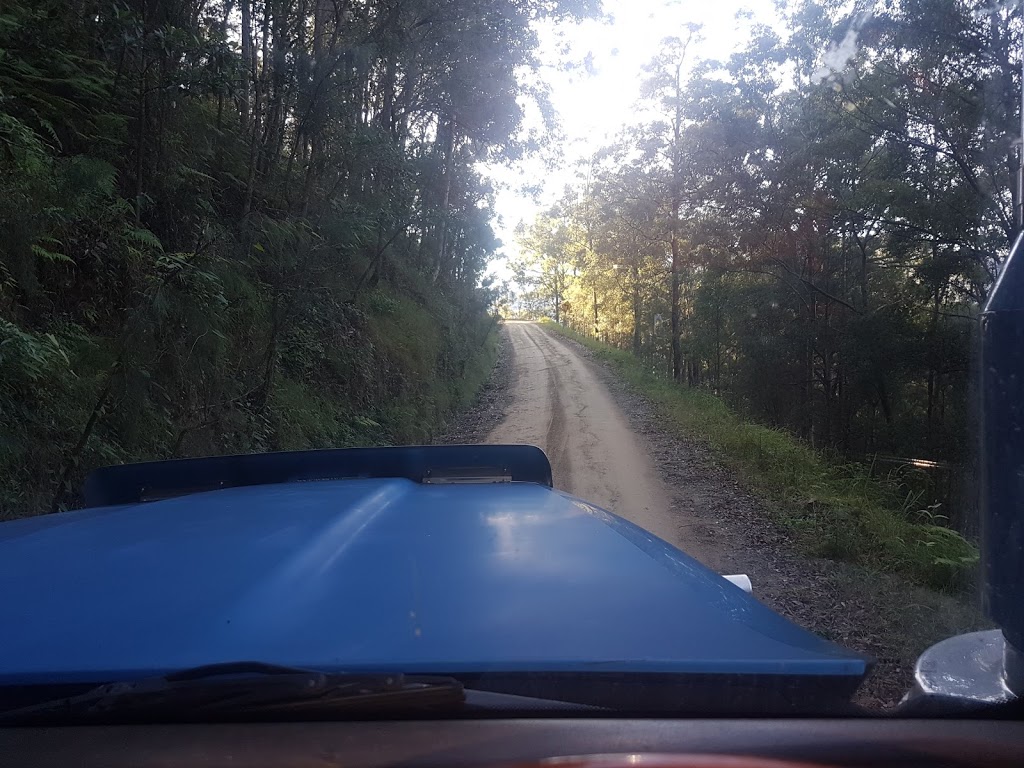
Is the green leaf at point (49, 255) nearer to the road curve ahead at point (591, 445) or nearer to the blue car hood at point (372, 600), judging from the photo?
the blue car hood at point (372, 600)

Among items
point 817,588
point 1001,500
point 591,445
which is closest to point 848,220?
point 591,445

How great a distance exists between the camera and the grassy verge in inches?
267

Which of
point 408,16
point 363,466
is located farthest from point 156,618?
point 408,16

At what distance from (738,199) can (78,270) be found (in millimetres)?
16318

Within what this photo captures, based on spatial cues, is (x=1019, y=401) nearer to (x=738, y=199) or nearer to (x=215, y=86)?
(x=215, y=86)

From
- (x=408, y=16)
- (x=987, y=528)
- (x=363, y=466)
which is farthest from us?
(x=408, y=16)

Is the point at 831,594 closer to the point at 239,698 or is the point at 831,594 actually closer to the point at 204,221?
the point at 239,698

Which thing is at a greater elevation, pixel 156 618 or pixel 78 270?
pixel 78 270

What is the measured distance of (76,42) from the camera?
8.48 metres

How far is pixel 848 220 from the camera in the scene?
16.3 metres

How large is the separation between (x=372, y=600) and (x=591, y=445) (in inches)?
461

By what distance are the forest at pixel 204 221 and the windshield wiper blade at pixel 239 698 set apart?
5.03 meters

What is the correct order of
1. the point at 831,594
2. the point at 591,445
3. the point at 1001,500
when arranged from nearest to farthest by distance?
the point at 1001,500 < the point at 831,594 < the point at 591,445

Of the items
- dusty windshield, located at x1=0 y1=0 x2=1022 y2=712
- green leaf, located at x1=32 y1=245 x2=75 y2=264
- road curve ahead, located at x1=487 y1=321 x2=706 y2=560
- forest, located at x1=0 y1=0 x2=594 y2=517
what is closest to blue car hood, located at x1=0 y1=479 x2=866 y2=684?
dusty windshield, located at x1=0 y1=0 x2=1022 y2=712
